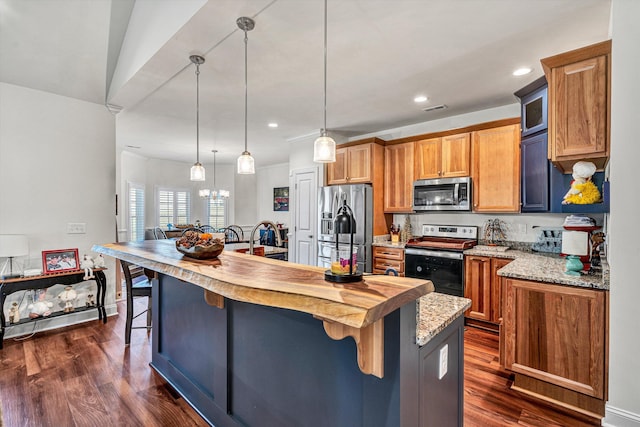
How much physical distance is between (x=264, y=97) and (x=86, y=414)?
3.25 meters

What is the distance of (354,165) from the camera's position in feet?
15.3

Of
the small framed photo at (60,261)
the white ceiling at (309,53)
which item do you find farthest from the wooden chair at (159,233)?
the small framed photo at (60,261)

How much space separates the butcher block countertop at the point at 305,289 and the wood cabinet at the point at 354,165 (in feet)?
10.2

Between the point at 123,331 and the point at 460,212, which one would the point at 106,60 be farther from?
the point at 460,212

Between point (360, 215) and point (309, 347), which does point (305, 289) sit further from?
point (360, 215)

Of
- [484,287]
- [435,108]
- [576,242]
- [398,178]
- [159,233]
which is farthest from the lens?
[159,233]

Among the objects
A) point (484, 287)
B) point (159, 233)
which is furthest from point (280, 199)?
point (484, 287)

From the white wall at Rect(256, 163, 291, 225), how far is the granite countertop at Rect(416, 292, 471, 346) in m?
7.07

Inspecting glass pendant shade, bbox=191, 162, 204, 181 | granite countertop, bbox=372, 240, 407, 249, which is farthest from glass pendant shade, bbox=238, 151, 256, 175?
granite countertop, bbox=372, 240, 407, 249

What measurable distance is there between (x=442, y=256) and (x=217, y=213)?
690 centimetres

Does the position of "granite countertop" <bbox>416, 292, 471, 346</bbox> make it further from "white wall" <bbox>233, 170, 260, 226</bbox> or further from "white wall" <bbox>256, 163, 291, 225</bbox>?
"white wall" <bbox>233, 170, 260, 226</bbox>

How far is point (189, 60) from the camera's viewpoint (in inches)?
102

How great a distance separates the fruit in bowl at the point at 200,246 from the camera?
183cm

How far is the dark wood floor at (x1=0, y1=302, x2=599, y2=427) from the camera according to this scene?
1.99 m
